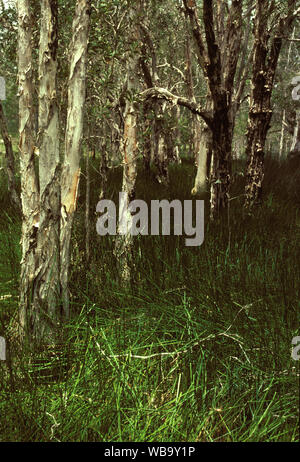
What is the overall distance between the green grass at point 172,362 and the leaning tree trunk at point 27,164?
0.29m

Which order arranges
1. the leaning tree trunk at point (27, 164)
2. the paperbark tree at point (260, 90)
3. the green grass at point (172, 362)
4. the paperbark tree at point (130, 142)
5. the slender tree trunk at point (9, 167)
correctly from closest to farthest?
the green grass at point (172, 362), the leaning tree trunk at point (27, 164), the paperbark tree at point (130, 142), the paperbark tree at point (260, 90), the slender tree trunk at point (9, 167)

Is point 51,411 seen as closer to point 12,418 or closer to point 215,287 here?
point 12,418

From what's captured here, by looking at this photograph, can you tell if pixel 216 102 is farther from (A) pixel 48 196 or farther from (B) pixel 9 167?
(B) pixel 9 167

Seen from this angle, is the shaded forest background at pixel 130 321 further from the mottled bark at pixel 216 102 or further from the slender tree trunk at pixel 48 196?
the mottled bark at pixel 216 102

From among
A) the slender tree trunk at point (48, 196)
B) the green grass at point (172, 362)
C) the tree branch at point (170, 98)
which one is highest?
the tree branch at point (170, 98)

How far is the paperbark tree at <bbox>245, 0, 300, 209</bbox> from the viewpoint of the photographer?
8367 millimetres

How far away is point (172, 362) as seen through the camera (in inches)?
131

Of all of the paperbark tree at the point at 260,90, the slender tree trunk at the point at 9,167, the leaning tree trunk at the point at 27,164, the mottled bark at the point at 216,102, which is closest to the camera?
the leaning tree trunk at the point at 27,164

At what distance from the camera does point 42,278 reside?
153 inches

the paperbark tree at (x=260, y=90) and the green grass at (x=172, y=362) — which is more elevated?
the paperbark tree at (x=260, y=90)

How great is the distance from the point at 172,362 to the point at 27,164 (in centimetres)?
207

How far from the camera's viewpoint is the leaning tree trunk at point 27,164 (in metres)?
3.87

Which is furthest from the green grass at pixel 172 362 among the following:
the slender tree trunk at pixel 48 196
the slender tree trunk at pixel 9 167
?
the slender tree trunk at pixel 9 167

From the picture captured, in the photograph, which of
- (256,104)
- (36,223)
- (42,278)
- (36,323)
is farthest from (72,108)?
(256,104)
